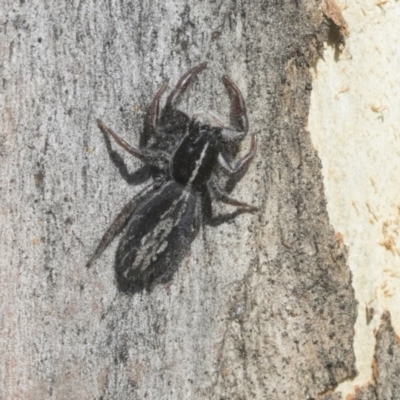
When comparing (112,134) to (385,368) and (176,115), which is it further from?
(385,368)

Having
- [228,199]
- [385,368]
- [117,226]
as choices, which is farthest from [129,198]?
[385,368]

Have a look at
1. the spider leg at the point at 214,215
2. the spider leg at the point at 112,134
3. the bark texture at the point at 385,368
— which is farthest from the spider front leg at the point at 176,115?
the bark texture at the point at 385,368

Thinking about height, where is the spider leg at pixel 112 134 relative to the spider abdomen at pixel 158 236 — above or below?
above

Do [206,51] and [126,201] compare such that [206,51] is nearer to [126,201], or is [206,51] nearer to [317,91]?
[317,91]

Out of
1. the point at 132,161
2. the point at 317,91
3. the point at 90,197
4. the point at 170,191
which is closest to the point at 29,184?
the point at 90,197

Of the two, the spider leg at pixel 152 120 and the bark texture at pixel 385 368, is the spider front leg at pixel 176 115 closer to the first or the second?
the spider leg at pixel 152 120

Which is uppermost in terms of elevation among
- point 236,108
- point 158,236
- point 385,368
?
point 236,108

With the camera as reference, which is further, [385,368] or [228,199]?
[385,368]
